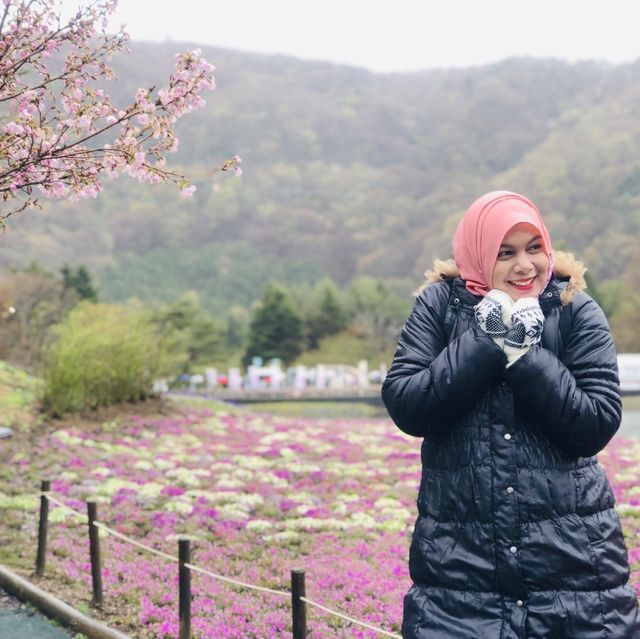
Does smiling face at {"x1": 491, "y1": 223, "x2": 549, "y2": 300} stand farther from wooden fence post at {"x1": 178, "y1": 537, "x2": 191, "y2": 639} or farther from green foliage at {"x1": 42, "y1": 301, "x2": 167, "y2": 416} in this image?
green foliage at {"x1": 42, "y1": 301, "x2": 167, "y2": 416}

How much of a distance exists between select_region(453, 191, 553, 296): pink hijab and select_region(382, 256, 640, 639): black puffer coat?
0.17 meters

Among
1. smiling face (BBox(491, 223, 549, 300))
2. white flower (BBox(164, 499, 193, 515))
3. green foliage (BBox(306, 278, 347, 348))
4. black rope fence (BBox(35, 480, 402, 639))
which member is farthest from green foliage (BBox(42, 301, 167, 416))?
green foliage (BBox(306, 278, 347, 348))

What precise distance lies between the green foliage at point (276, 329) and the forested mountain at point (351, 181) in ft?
49.7

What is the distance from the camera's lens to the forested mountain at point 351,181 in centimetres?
6228

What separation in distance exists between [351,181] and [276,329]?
60466 mm

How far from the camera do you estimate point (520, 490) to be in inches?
89.6

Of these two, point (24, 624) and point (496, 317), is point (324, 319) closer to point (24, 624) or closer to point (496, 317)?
point (24, 624)

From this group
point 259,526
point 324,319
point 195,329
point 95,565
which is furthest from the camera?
point 324,319

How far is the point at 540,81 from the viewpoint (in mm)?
109562

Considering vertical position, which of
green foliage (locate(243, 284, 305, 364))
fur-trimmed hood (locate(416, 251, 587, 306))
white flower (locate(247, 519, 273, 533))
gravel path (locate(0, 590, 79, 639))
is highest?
green foliage (locate(243, 284, 305, 364))

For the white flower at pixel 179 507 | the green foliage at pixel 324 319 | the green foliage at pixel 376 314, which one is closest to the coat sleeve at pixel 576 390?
the white flower at pixel 179 507

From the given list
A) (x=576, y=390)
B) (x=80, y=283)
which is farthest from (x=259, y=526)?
(x=80, y=283)

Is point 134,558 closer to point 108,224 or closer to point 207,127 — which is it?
point 108,224

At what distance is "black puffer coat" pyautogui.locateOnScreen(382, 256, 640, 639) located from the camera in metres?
2.23
